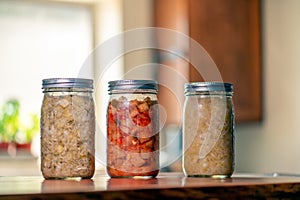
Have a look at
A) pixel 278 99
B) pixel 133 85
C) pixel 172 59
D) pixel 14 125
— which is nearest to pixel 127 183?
pixel 133 85

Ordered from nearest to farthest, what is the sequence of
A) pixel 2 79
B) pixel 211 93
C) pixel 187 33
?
pixel 211 93
pixel 187 33
pixel 2 79

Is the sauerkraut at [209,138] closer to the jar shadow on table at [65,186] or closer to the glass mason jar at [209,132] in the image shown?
the glass mason jar at [209,132]

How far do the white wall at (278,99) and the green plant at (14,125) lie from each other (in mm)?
1263

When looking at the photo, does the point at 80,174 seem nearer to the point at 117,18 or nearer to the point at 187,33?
the point at 187,33

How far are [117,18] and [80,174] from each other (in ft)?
8.47

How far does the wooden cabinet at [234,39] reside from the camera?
3.17 metres

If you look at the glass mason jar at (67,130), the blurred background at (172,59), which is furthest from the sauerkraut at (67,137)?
the blurred background at (172,59)

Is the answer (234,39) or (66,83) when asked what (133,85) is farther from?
(234,39)

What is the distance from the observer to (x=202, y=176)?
1165 millimetres

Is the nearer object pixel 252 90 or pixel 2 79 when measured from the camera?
pixel 252 90

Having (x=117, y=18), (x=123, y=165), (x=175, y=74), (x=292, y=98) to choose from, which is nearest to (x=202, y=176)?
(x=123, y=165)

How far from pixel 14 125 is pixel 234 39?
4.55 feet

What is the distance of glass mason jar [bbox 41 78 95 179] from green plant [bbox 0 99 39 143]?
246 centimetres

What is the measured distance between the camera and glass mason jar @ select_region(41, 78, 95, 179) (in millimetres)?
1094
